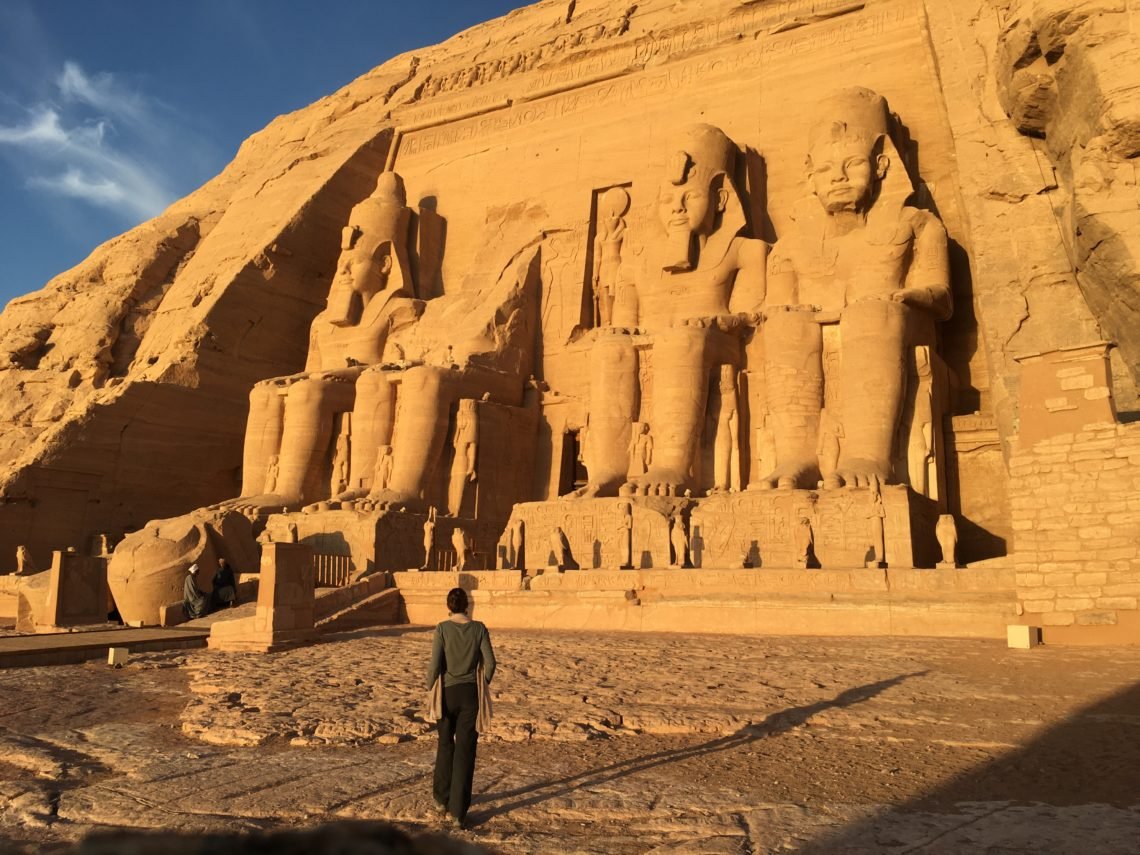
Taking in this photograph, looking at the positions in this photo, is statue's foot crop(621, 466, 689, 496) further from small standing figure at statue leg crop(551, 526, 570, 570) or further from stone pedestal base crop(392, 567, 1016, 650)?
stone pedestal base crop(392, 567, 1016, 650)

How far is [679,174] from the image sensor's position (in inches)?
440

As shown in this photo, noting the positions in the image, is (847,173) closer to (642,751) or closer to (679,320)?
(679,320)

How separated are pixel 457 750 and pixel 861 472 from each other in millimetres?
6256

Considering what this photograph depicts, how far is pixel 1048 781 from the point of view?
9.28ft

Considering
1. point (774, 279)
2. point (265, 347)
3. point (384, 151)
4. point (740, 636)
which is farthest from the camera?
point (384, 151)

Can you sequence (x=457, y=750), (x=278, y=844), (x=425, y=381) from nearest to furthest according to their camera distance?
(x=278, y=844) < (x=457, y=750) < (x=425, y=381)

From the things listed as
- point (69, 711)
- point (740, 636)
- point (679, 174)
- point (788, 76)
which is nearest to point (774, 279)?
point (679, 174)

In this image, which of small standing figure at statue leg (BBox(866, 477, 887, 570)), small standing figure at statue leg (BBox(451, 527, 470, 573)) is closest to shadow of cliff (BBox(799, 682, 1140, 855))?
small standing figure at statue leg (BBox(866, 477, 887, 570))

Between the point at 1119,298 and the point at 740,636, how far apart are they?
12.1ft

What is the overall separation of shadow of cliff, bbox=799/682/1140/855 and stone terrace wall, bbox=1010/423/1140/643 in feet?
7.59

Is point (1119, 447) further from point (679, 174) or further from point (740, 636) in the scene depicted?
point (679, 174)

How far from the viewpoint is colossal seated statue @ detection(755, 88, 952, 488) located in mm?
8820

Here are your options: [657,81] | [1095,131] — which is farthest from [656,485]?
[657,81]

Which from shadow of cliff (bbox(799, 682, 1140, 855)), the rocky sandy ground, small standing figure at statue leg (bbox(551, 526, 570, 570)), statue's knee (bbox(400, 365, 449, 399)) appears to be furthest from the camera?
statue's knee (bbox(400, 365, 449, 399))
